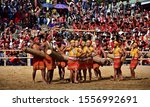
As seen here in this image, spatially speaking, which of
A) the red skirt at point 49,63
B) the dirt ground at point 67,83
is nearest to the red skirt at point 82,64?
the dirt ground at point 67,83

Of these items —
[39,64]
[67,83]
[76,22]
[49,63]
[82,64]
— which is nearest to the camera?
[49,63]

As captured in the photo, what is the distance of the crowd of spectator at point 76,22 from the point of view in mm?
19781

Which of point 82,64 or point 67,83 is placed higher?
point 82,64

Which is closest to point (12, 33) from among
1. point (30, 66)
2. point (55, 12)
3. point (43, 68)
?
point (30, 66)

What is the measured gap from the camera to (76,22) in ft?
73.3

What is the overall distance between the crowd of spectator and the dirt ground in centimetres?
256

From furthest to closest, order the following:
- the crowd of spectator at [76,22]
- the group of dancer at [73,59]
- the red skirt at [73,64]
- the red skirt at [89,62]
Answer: the crowd of spectator at [76,22] < the red skirt at [89,62] < the red skirt at [73,64] < the group of dancer at [73,59]

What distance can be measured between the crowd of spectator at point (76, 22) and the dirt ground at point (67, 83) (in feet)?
8.39

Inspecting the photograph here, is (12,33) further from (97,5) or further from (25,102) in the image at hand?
(25,102)

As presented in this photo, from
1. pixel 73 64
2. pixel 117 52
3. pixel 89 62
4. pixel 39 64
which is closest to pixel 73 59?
pixel 73 64

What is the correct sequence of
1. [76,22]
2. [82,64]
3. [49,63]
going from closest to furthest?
[49,63] < [82,64] < [76,22]

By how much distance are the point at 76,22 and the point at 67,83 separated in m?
8.92

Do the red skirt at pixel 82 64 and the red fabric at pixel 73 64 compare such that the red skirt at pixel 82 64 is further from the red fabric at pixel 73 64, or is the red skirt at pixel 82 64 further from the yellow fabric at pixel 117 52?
the yellow fabric at pixel 117 52

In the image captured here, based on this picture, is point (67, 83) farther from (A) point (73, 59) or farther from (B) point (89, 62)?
(B) point (89, 62)
